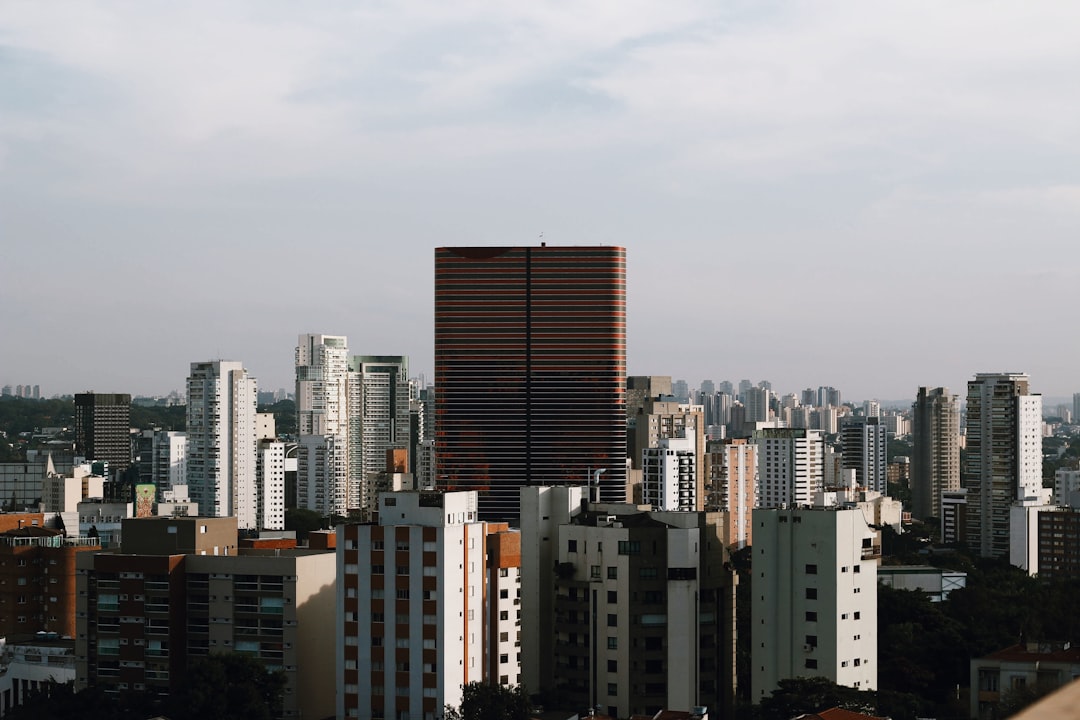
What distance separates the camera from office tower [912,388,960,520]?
76875 millimetres

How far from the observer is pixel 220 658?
2173 cm

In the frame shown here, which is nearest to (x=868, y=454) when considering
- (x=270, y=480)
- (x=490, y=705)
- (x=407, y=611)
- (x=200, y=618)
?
(x=270, y=480)

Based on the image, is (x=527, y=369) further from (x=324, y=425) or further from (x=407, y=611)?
(x=324, y=425)

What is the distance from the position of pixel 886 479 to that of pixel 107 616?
71.9 meters

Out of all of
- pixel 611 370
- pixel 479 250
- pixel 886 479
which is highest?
pixel 479 250

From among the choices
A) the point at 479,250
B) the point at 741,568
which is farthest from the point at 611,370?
the point at 741,568

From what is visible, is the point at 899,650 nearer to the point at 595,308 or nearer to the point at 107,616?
the point at 107,616

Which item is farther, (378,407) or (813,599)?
(378,407)

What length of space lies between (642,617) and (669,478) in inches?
1146

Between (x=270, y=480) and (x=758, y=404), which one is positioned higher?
(x=758, y=404)

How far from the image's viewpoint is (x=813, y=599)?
75.7 feet

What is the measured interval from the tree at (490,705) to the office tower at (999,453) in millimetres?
40497

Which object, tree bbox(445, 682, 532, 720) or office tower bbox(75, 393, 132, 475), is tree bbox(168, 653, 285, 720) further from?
office tower bbox(75, 393, 132, 475)

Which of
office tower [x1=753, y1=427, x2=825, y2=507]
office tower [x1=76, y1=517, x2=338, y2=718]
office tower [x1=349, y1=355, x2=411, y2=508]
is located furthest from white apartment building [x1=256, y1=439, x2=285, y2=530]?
office tower [x1=76, y1=517, x2=338, y2=718]
